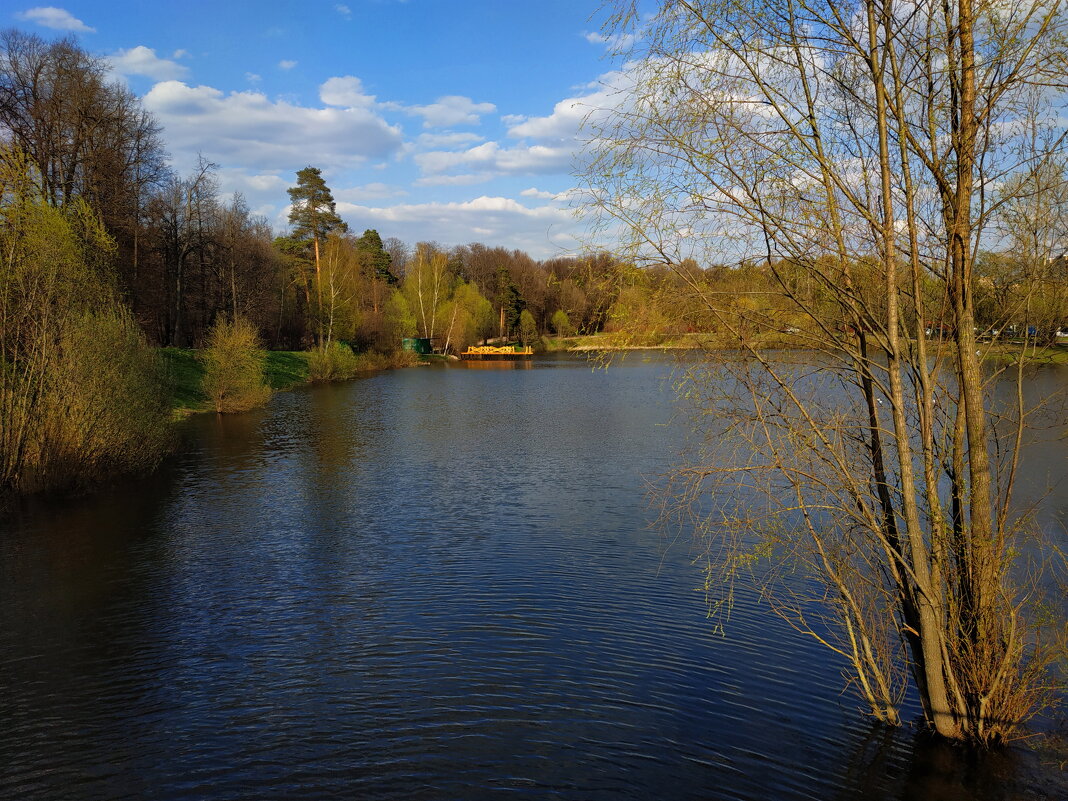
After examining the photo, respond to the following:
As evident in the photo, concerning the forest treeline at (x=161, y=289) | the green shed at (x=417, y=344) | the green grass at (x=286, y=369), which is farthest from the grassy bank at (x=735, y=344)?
the green shed at (x=417, y=344)

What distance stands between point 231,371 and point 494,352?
43143 millimetres

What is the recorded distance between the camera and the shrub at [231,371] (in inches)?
1083

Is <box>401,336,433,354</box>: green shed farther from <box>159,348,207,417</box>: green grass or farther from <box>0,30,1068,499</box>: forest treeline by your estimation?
<box>159,348,207,417</box>: green grass

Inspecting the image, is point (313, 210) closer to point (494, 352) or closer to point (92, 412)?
point (494, 352)

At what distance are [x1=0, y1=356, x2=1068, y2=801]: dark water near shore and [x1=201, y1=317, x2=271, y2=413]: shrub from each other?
1410 cm

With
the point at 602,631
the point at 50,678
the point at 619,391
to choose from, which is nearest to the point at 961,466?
the point at 602,631

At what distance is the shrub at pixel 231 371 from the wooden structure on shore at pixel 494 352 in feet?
133

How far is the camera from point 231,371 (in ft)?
90.8

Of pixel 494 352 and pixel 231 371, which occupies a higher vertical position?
pixel 494 352

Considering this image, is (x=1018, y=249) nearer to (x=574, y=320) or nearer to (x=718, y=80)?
(x=718, y=80)

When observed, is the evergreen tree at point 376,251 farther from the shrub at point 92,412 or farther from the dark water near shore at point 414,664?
the dark water near shore at point 414,664

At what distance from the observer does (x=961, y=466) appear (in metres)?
5.46

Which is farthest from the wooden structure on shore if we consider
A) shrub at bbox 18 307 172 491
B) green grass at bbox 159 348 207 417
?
shrub at bbox 18 307 172 491

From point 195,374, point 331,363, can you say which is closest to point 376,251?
point 331,363
